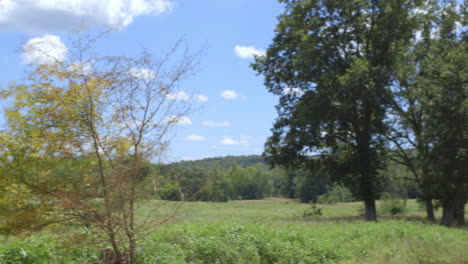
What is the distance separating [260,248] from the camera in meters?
11.2

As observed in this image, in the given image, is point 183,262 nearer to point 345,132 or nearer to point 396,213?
point 345,132

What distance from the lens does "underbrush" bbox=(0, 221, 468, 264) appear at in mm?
8117

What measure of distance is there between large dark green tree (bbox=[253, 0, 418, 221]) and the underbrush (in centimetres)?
1238

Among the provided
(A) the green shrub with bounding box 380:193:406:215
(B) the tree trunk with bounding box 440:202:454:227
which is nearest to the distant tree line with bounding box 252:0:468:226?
(B) the tree trunk with bounding box 440:202:454:227

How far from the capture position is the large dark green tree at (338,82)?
85.7 feet

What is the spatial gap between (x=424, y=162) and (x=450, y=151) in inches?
82.2

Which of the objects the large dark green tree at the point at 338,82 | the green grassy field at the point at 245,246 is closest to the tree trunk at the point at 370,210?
the large dark green tree at the point at 338,82

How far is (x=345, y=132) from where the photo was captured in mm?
28812

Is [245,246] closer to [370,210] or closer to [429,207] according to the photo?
[370,210]

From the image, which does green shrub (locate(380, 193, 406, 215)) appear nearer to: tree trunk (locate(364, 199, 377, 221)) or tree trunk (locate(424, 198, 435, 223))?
tree trunk (locate(424, 198, 435, 223))

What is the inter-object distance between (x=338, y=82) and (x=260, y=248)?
17.1m

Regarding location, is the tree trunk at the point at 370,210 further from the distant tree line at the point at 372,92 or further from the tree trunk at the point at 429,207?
the tree trunk at the point at 429,207

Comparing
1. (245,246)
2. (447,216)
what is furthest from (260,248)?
(447,216)

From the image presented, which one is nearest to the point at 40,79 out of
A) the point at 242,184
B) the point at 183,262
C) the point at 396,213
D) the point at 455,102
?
the point at 183,262
